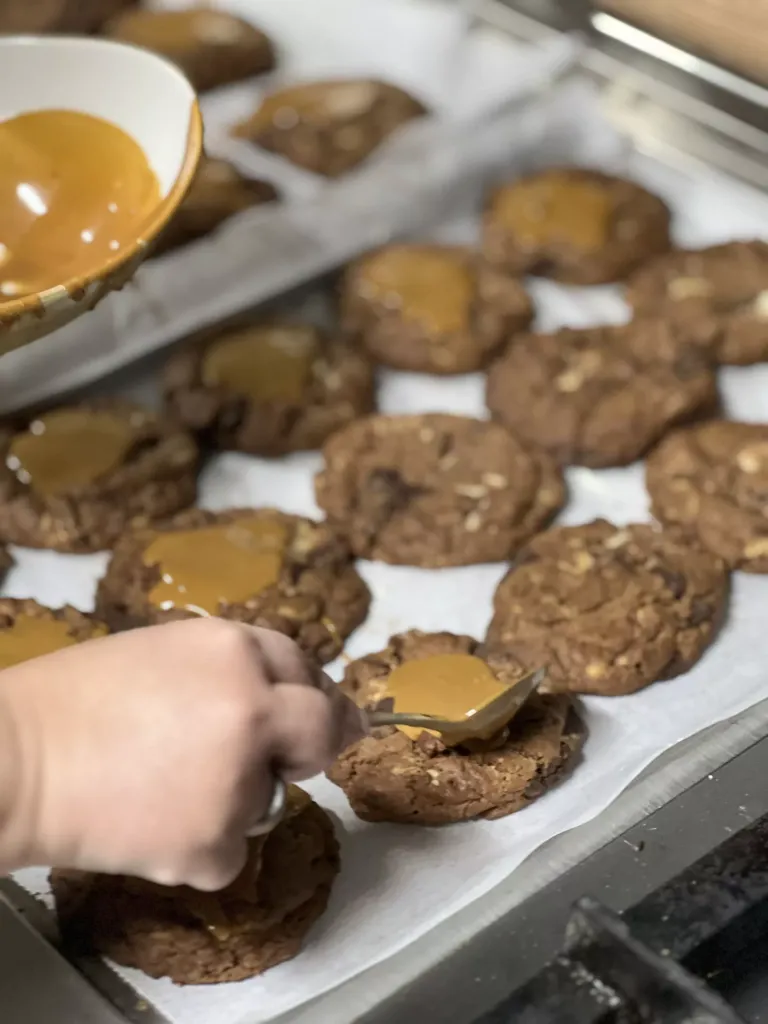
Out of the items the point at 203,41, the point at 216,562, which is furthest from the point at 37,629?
the point at 203,41

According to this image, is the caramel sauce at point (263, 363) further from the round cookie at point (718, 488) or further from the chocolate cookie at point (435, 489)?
the round cookie at point (718, 488)

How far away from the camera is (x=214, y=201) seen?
5.75 ft

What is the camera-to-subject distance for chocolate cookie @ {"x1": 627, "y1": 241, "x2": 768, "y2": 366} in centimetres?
161

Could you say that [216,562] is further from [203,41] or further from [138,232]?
[203,41]

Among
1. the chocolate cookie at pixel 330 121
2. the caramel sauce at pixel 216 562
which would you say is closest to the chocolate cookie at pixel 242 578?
the caramel sauce at pixel 216 562

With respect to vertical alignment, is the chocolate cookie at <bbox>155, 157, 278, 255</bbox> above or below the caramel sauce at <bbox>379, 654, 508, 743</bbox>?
below

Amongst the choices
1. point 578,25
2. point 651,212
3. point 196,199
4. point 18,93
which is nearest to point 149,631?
point 18,93

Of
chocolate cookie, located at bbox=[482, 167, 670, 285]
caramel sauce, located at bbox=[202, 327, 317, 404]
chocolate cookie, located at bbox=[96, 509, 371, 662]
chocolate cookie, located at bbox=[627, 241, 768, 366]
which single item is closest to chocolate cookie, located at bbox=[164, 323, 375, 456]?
caramel sauce, located at bbox=[202, 327, 317, 404]

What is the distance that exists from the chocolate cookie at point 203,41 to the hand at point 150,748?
1432mm

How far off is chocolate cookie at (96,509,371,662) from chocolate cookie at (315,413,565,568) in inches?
2.4

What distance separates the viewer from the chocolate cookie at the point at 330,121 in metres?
1.85

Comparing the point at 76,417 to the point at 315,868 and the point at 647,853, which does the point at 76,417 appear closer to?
the point at 315,868

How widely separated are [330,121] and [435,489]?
0.74m

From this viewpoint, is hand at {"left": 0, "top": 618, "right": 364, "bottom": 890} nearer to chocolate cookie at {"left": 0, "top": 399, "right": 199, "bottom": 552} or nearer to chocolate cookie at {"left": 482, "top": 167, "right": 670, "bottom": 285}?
chocolate cookie at {"left": 0, "top": 399, "right": 199, "bottom": 552}
